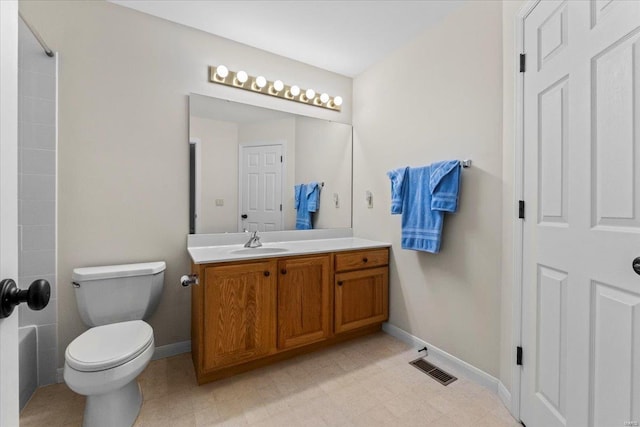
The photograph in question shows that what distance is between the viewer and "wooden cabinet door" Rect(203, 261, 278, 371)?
1.74 metres

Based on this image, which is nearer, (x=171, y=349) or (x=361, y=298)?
(x=171, y=349)

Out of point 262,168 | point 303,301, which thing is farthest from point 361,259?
point 262,168

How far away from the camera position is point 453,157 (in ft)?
6.42

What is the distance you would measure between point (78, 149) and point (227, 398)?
1846mm

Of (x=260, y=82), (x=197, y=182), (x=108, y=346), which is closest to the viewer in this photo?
(x=108, y=346)

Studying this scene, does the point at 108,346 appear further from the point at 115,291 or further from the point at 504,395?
the point at 504,395

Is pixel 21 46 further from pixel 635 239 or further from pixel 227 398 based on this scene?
pixel 635 239

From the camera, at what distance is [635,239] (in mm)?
918

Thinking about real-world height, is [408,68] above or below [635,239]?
above

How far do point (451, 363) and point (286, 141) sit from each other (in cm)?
219

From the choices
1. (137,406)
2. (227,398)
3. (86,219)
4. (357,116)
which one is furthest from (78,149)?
(357,116)

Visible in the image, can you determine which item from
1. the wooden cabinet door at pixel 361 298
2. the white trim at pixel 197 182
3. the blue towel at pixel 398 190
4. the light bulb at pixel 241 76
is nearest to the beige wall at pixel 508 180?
the blue towel at pixel 398 190

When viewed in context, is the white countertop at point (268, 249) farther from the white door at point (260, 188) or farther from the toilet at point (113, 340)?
the toilet at point (113, 340)

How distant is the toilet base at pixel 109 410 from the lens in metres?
1.39
